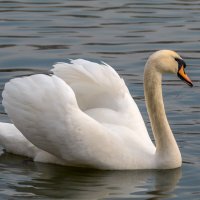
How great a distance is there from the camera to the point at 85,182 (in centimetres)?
1048

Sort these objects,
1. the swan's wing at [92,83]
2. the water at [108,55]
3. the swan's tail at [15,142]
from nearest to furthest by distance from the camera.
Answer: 1. the water at [108,55]
2. the swan's wing at [92,83]
3. the swan's tail at [15,142]

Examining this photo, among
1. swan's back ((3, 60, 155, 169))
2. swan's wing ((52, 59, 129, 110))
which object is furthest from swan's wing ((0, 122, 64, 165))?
swan's wing ((52, 59, 129, 110))

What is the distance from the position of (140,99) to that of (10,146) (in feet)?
8.50

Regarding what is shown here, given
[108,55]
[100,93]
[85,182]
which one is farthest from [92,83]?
[108,55]

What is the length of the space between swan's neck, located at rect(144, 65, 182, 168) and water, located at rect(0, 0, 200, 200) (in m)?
0.13

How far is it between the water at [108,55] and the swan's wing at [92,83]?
0.81m

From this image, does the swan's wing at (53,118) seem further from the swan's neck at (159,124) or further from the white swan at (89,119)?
the swan's neck at (159,124)

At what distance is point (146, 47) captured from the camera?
16.3 metres

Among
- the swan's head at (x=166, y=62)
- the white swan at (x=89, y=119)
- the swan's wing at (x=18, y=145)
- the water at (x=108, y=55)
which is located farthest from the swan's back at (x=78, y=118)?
the swan's head at (x=166, y=62)

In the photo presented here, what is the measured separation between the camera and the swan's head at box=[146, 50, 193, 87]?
35.0 feet

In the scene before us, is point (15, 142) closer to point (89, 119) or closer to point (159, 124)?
point (89, 119)

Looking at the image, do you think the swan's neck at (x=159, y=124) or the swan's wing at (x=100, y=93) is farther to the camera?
the swan's wing at (x=100, y=93)

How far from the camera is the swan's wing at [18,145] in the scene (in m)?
11.1

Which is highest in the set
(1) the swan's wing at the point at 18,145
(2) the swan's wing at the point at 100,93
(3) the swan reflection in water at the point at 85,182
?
(2) the swan's wing at the point at 100,93
